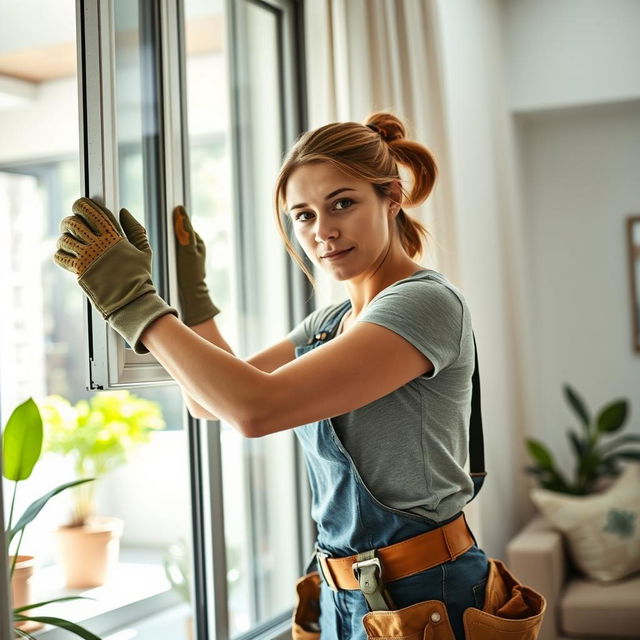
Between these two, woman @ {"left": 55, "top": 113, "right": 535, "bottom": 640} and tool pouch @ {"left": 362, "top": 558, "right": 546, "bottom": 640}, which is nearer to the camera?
woman @ {"left": 55, "top": 113, "right": 535, "bottom": 640}

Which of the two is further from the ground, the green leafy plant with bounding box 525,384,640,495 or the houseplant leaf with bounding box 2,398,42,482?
the houseplant leaf with bounding box 2,398,42,482

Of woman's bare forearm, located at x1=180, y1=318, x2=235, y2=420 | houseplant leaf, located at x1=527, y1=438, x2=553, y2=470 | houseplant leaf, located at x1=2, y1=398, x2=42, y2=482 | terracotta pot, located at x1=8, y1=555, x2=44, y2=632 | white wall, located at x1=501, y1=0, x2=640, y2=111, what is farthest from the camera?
white wall, located at x1=501, y1=0, x2=640, y2=111

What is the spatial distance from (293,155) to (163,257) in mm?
343

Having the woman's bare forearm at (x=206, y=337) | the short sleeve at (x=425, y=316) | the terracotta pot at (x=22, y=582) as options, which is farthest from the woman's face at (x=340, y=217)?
the terracotta pot at (x=22, y=582)

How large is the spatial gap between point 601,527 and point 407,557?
196 cm

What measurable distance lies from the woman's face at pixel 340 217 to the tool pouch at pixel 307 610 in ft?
1.94

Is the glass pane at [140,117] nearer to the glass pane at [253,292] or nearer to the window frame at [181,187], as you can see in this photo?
the window frame at [181,187]

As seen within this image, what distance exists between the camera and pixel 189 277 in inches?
60.6

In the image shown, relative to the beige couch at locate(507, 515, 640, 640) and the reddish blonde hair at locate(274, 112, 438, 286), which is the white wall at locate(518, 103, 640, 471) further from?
the reddish blonde hair at locate(274, 112, 438, 286)

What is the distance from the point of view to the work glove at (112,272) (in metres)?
1.16

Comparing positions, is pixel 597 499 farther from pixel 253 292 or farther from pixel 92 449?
pixel 92 449

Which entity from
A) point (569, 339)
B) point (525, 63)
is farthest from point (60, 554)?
point (525, 63)

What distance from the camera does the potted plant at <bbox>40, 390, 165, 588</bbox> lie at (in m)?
2.52

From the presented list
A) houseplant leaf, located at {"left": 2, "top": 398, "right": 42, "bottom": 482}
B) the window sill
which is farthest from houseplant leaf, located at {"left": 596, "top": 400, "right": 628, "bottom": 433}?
houseplant leaf, located at {"left": 2, "top": 398, "right": 42, "bottom": 482}
